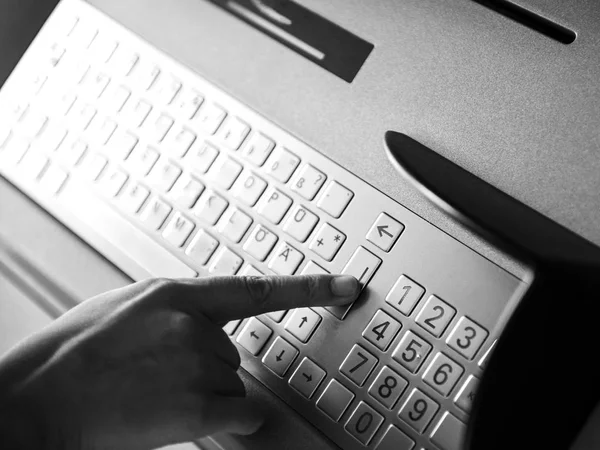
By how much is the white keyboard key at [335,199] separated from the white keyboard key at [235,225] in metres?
0.06

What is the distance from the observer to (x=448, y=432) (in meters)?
0.37

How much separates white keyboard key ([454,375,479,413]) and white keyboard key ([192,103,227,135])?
0.28 m

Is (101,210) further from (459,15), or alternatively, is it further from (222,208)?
(459,15)

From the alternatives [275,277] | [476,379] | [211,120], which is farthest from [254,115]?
[476,379]

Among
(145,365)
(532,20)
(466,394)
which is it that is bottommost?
(145,365)

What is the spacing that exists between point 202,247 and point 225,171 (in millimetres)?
65

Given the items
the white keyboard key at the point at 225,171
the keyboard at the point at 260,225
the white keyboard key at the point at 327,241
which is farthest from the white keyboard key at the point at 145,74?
the white keyboard key at the point at 327,241

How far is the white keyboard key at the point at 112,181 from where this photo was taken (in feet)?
1.55

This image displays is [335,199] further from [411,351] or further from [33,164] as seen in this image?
[33,164]

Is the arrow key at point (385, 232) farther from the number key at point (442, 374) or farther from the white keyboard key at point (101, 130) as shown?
the white keyboard key at point (101, 130)

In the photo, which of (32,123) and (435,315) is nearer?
(435,315)

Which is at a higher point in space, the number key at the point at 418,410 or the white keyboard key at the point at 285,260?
the white keyboard key at the point at 285,260

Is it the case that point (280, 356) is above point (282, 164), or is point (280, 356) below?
below

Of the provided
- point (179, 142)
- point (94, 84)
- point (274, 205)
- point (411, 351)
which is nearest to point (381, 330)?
point (411, 351)
